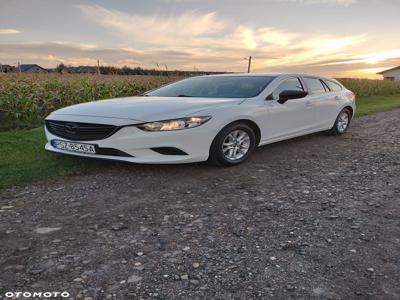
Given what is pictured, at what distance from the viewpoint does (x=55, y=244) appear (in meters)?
3.11

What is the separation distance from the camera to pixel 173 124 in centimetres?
481

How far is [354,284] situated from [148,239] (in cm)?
161

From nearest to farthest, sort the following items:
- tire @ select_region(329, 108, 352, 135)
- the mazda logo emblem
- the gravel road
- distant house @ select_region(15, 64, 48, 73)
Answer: the gravel road
the mazda logo emblem
tire @ select_region(329, 108, 352, 135)
distant house @ select_region(15, 64, 48, 73)

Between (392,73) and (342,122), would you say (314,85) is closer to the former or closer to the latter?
(342,122)

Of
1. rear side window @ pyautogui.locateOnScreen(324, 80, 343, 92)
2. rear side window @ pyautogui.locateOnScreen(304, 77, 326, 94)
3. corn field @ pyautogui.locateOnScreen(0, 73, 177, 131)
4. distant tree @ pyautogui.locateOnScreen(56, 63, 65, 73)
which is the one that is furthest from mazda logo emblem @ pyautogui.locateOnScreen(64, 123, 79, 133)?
distant tree @ pyautogui.locateOnScreen(56, 63, 65, 73)

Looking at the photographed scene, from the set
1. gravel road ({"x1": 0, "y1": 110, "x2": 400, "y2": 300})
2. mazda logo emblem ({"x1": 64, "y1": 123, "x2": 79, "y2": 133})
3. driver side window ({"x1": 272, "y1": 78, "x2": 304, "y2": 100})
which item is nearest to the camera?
gravel road ({"x1": 0, "y1": 110, "x2": 400, "y2": 300})

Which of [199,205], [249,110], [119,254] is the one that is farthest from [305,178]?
[119,254]

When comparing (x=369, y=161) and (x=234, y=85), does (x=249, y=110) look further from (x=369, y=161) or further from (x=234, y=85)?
(x=369, y=161)

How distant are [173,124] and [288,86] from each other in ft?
8.56

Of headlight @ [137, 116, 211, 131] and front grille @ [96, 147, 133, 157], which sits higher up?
headlight @ [137, 116, 211, 131]

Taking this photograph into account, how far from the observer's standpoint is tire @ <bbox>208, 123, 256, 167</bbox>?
17.0 ft

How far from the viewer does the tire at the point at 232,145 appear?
17.0ft

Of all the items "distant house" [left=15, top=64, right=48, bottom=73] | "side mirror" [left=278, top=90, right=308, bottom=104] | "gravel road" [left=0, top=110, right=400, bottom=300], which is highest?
"distant house" [left=15, top=64, right=48, bottom=73]

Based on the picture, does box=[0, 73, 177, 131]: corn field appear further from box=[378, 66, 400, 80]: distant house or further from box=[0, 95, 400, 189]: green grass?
box=[378, 66, 400, 80]: distant house
